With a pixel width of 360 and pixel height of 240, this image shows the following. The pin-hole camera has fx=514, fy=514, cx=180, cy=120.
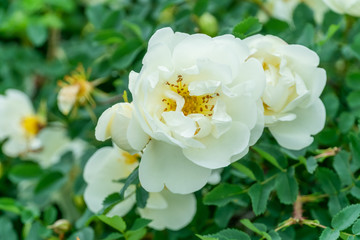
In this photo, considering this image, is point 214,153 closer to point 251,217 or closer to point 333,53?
point 251,217

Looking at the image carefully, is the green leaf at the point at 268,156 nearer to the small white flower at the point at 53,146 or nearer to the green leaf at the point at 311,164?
the green leaf at the point at 311,164

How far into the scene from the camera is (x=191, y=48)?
59 cm

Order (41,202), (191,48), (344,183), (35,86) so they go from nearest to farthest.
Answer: (191,48), (344,183), (41,202), (35,86)

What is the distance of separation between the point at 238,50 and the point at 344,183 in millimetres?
262

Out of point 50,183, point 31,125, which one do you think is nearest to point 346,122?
point 50,183

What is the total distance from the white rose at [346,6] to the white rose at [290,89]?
0.18 m

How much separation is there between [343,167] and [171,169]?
0.26 metres

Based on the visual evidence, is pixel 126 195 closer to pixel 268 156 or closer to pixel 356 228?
pixel 268 156

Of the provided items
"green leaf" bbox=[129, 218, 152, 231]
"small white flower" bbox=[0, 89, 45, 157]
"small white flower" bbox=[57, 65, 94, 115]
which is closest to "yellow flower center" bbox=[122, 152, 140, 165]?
"green leaf" bbox=[129, 218, 152, 231]

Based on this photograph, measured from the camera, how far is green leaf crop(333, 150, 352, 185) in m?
0.71

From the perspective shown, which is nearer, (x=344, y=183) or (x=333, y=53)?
(x=344, y=183)

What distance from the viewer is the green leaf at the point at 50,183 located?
96 centimetres

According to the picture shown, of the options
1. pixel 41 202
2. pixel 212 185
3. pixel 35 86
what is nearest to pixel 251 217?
pixel 212 185

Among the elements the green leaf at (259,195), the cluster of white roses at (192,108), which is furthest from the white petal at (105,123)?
the green leaf at (259,195)
